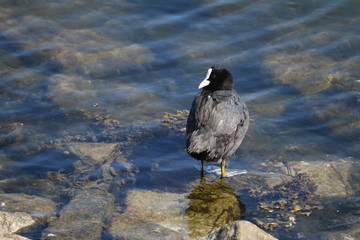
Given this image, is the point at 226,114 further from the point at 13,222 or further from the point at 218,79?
the point at 13,222

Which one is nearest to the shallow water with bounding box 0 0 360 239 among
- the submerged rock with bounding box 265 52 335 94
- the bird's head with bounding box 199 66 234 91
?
the submerged rock with bounding box 265 52 335 94

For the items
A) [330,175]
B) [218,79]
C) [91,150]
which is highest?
[218,79]

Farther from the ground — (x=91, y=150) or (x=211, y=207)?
(x=91, y=150)

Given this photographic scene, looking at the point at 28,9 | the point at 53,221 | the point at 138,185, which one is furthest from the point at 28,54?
the point at 53,221

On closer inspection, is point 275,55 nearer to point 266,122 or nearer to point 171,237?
point 266,122

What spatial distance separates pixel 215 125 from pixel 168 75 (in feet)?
9.12

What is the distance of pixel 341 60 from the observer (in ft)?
28.7

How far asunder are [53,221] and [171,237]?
108cm

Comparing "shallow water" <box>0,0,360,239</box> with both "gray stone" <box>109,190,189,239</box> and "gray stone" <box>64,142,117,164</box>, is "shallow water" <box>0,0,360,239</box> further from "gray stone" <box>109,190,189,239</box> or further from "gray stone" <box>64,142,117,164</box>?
"gray stone" <box>109,190,189,239</box>

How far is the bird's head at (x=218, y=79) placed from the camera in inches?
252

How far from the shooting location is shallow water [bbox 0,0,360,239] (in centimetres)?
678

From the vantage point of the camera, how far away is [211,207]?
18.0ft

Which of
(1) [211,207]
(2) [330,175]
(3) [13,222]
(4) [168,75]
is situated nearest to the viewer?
(3) [13,222]

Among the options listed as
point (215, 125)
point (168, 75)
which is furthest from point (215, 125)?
point (168, 75)
